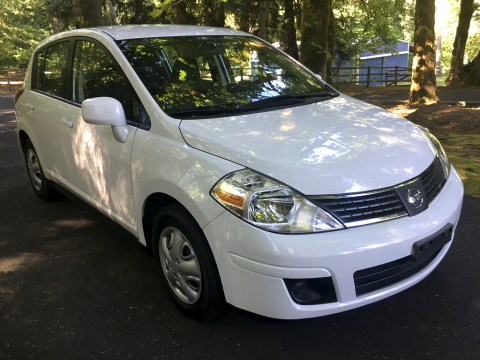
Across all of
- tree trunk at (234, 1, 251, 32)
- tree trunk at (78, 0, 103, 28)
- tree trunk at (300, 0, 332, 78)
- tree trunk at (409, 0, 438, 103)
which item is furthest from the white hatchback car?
tree trunk at (234, 1, 251, 32)

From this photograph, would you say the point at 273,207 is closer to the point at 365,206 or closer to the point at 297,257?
the point at 297,257

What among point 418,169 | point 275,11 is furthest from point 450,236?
point 275,11

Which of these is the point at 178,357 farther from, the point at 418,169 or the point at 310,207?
the point at 418,169

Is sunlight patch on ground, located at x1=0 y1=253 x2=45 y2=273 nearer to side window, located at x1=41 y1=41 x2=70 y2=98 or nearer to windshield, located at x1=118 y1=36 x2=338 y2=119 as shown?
side window, located at x1=41 y1=41 x2=70 y2=98

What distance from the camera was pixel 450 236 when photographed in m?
2.72

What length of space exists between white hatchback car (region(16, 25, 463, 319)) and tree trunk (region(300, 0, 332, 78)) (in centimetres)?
539

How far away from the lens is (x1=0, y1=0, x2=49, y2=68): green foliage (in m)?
33.9

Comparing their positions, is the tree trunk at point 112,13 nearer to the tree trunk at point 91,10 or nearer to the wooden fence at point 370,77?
the tree trunk at point 91,10

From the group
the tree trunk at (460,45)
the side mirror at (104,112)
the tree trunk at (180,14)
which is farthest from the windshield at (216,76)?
the tree trunk at (460,45)

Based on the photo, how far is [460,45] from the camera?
18.3 metres

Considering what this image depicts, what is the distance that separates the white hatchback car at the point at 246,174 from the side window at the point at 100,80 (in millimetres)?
14

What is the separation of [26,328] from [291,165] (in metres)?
1.95

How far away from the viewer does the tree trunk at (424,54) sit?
1048 centimetres

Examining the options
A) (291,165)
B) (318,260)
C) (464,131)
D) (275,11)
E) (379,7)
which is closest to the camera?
(318,260)
